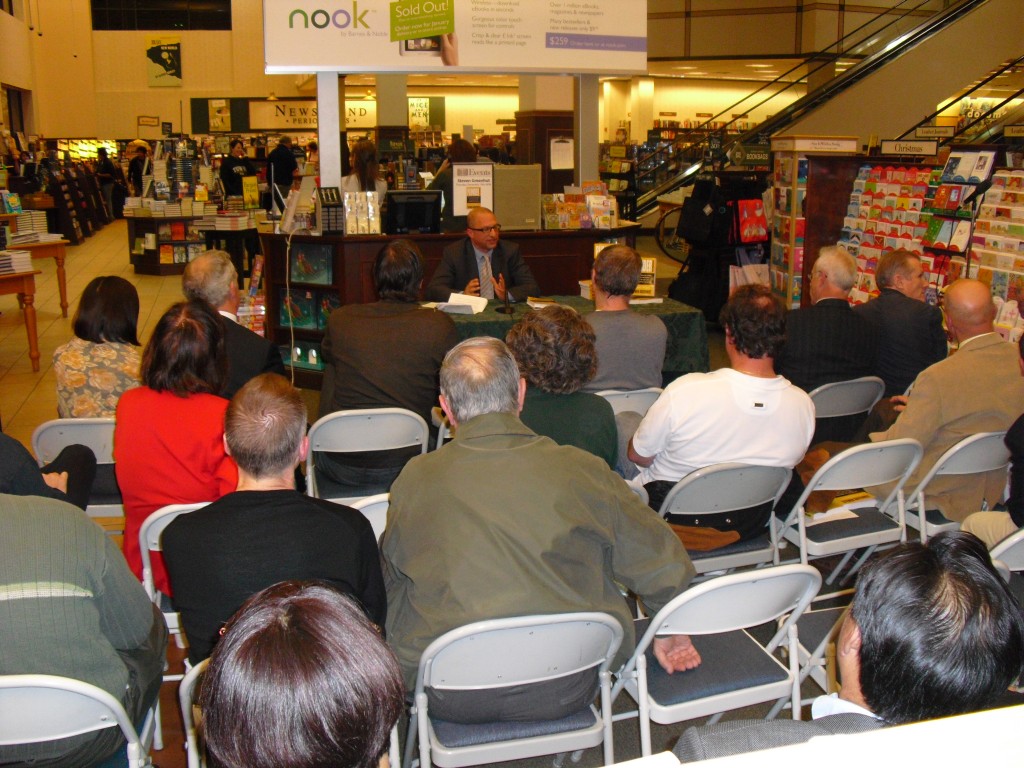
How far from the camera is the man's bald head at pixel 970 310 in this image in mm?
3461

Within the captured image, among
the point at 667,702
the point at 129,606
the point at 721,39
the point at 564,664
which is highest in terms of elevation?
the point at 721,39

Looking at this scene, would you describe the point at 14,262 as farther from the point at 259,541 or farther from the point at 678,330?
the point at 259,541

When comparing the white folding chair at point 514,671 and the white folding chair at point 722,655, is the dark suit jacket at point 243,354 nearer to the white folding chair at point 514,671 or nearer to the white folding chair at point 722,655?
the white folding chair at point 514,671

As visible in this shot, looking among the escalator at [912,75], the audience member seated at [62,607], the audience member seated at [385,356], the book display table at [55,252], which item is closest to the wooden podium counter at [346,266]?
the audience member seated at [385,356]

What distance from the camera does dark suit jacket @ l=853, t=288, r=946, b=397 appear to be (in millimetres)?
4250

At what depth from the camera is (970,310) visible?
3.47 m

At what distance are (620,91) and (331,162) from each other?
51.8 feet

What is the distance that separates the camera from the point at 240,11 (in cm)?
2159

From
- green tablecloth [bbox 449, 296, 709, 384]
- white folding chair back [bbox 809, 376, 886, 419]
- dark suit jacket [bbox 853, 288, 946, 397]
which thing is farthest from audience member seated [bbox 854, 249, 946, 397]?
green tablecloth [bbox 449, 296, 709, 384]

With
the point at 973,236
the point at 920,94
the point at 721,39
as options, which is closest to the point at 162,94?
the point at 721,39

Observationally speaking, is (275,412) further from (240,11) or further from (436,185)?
(240,11)

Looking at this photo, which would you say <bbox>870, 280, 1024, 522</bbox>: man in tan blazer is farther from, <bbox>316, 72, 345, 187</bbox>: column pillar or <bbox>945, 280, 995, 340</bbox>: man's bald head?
<bbox>316, 72, 345, 187</bbox>: column pillar

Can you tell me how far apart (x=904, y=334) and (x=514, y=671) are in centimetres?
309

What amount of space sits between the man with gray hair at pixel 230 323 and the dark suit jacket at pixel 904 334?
2.65 m
